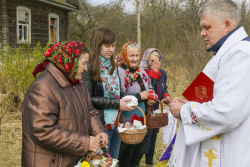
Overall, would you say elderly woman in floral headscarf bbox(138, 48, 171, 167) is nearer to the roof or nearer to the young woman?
the young woman

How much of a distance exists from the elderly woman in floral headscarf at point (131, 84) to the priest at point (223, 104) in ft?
4.28

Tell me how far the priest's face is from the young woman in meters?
1.27

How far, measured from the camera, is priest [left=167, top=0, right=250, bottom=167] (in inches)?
72.8

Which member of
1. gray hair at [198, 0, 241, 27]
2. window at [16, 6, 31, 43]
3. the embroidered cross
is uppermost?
window at [16, 6, 31, 43]

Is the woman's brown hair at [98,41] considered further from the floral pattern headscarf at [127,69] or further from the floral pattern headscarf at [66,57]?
the floral pattern headscarf at [66,57]

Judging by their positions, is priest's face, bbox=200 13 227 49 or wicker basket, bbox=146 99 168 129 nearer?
priest's face, bbox=200 13 227 49

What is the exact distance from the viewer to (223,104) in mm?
1857

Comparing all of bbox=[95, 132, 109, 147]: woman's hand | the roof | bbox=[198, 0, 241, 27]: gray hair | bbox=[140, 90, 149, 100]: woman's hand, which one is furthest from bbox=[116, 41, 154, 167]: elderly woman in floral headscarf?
the roof

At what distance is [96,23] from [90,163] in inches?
894

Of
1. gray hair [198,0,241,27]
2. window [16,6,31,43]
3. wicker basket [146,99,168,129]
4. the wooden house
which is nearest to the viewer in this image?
gray hair [198,0,241,27]

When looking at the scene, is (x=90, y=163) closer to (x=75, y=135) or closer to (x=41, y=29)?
(x=75, y=135)

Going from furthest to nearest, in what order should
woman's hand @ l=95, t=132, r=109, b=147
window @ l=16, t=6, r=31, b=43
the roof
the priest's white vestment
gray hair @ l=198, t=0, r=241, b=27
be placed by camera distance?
1. the roof
2. window @ l=16, t=6, r=31, b=43
3. woman's hand @ l=95, t=132, r=109, b=147
4. gray hair @ l=198, t=0, r=241, b=27
5. the priest's white vestment

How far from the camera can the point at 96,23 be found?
2391 cm

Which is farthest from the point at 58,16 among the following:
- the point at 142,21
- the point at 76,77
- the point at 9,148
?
the point at 76,77
